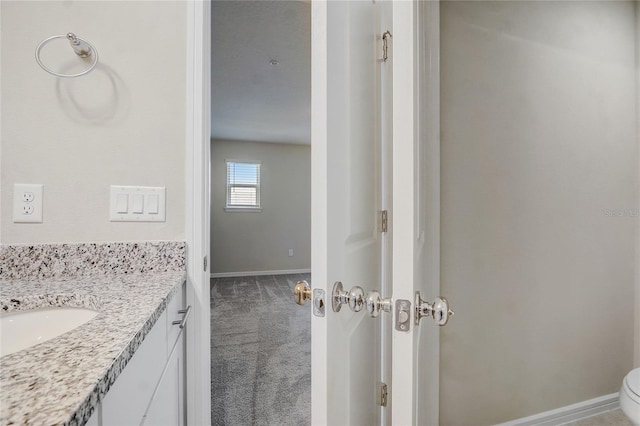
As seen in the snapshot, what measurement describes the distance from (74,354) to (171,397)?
583 millimetres

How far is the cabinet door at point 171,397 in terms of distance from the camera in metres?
0.72

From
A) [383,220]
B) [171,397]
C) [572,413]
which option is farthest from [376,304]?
[572,413]

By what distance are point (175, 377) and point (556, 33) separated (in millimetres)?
2242

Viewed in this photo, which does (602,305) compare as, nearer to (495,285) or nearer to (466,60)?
(495,285)

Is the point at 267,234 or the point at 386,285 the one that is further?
the point at 267,234

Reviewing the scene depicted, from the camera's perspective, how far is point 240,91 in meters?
3.59

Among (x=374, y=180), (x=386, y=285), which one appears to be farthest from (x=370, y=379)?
(x=374, y=180)

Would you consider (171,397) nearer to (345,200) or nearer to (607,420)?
(345,200)

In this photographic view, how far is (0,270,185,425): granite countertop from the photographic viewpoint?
322 millimetres

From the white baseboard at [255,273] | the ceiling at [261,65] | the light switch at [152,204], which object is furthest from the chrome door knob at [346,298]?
the white baseboard at [255,273]

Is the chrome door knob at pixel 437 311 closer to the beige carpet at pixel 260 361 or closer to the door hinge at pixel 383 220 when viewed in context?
the door hinge at pixel 383 220

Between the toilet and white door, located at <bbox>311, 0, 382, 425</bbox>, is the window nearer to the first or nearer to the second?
white door, located at <bbox>311, 0, 382, 425</bbox>

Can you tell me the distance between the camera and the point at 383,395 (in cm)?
93

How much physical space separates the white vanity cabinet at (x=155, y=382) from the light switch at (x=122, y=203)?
0.35 m
